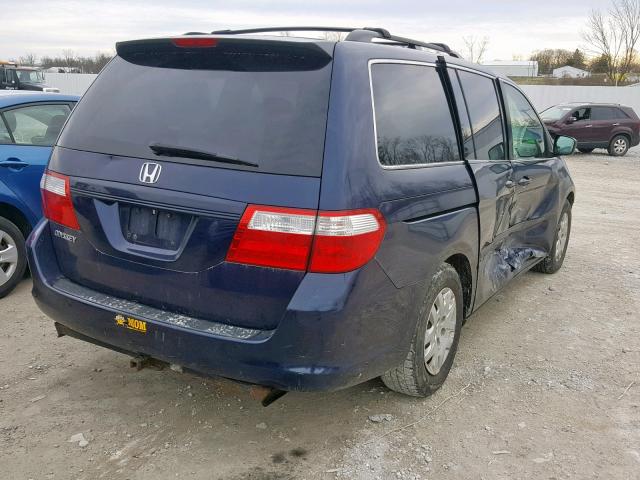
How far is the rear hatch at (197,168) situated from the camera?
8.18 feet

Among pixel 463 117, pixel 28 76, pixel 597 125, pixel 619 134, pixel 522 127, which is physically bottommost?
pixel 619 134

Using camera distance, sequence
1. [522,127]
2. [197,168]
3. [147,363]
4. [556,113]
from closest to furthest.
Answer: [197,168], [147,363], [522,127], [556,113]

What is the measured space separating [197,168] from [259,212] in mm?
363

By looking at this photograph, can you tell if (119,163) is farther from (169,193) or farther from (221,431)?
(221,431)

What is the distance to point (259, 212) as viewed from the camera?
2.46 metres

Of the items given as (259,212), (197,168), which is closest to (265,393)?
(259,212)

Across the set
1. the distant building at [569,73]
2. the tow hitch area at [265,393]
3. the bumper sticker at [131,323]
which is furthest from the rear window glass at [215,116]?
the distant building at [569,73]

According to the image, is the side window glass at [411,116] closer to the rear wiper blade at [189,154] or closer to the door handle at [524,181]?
the rear wiper blade at [189,154]

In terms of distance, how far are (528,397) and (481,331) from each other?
3.41ft

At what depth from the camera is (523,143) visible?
186 inches

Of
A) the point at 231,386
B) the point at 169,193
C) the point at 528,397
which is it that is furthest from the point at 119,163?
the point at 528,397

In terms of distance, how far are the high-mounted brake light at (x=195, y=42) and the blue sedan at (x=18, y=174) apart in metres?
2.77

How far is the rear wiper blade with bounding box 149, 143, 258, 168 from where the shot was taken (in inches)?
100

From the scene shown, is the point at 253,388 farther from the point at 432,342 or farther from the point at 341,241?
the point at 432,342
